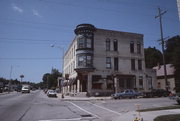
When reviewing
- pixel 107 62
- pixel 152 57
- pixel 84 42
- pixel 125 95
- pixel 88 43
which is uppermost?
pixel 152 57

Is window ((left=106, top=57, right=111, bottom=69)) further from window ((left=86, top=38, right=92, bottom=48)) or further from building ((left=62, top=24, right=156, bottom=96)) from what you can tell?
window ((left=86, top=38, right=92, bottom=48))

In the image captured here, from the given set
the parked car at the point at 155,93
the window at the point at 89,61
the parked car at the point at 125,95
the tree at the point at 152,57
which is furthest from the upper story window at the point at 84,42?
the tree at the point at 152,57

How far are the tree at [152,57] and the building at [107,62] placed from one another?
33.3 metres

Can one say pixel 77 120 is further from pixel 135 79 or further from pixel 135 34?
pixel 135 34

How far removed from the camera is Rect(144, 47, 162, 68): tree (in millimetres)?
69463

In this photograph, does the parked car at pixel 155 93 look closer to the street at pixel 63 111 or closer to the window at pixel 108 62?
the window at pixel 108 62

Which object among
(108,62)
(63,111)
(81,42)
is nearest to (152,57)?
(108,62)

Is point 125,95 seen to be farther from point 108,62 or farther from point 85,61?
point 85,61

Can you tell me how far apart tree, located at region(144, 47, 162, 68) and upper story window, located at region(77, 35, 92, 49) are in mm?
43594

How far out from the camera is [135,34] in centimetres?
3850

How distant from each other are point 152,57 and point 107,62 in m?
42.1

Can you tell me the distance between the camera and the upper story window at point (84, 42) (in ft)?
112

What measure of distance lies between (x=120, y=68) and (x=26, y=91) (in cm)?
3479

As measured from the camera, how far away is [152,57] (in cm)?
7025
